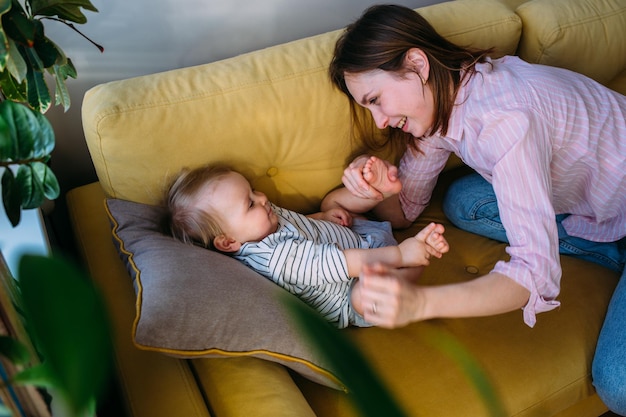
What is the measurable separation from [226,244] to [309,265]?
0.68ft

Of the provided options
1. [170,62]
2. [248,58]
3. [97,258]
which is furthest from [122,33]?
[97,258]

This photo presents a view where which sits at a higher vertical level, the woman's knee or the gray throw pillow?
the gray throw pillow

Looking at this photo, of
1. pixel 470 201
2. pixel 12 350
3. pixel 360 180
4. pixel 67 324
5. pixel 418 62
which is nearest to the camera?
pixel 67 324

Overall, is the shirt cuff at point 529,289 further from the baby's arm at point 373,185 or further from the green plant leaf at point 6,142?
the green plant leaf at point 6,142

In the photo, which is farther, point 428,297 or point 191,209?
point 191,209

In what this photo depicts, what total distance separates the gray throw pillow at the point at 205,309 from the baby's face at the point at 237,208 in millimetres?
129

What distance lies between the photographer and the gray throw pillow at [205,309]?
947 mm

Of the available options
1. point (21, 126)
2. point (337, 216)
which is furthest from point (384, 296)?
point (21, 126)

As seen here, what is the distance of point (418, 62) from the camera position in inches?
48.1

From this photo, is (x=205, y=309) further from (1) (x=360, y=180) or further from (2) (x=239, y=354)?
(1) (x=360, y=180)

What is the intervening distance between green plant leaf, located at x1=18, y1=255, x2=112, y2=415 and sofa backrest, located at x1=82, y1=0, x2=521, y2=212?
36.5 inches

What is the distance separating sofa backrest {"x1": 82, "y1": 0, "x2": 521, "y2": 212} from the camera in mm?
1200

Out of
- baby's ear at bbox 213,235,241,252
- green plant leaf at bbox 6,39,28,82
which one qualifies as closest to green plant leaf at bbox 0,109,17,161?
green plant leaf at bbox 6,39,28,82

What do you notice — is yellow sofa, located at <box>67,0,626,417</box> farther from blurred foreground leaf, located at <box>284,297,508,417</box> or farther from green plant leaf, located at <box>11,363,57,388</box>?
blurred foreground leaf, located at <box>284,297,508,417</box>
